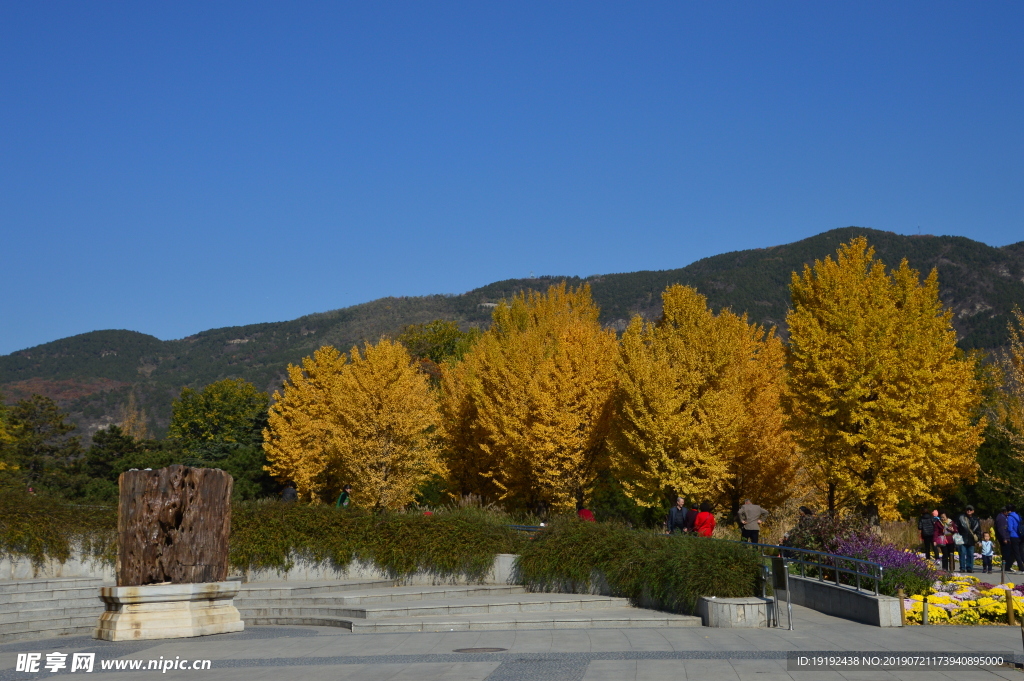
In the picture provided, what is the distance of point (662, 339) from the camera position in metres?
32.9

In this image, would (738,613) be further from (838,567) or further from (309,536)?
(309,536)

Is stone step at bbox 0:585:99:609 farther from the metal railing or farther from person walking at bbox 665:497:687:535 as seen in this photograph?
the metal railing

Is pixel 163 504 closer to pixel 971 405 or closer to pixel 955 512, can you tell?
pixel 971 405

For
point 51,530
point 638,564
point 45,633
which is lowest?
point 45,633

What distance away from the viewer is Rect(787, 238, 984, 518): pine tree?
26.3 metres

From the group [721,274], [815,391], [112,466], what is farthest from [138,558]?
[721,274]

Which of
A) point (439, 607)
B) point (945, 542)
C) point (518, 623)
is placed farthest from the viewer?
point (945, 542)

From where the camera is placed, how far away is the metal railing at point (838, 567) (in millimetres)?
13578

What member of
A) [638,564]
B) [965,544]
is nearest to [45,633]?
[638,564]

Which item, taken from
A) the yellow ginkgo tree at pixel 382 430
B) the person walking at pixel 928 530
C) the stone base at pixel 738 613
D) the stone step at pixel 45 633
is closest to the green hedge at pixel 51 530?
the stone step at pixel 45 633

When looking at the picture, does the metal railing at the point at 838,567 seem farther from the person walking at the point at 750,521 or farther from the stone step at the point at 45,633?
the stone step at the point at 45,633

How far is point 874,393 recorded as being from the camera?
27.1 m

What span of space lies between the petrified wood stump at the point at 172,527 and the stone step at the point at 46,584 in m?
6.19

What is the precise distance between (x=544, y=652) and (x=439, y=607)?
482 centimetres
